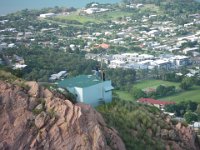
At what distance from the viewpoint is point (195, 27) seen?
4766cm

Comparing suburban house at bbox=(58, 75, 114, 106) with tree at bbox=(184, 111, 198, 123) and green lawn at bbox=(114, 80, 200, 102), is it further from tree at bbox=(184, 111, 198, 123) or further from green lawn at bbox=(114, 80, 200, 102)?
green lawn at bbox=(114, 80, 200, 102)

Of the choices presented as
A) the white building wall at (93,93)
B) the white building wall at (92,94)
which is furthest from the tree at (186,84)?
the white building wall at (92,94)

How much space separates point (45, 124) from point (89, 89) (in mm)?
3873

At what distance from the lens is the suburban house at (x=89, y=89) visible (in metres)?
12.4

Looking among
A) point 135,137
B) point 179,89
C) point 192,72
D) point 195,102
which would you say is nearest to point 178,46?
point 192,72

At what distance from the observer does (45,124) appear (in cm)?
880

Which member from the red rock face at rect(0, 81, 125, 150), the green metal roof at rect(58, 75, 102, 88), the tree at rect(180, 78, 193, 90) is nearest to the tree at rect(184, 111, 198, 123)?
the tree at rect(180, 78, 193, 90)

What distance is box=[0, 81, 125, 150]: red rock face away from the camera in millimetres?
8562

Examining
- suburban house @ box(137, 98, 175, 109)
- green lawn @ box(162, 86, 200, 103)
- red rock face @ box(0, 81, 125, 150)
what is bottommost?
green lawn @ box(162, 86, 200, 103)

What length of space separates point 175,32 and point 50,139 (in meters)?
38.4

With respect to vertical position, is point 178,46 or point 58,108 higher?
point 58,108

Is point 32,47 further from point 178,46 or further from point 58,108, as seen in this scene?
point 58,108

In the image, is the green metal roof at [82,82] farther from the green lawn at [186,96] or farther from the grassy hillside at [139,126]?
the green lawn at [186,96]

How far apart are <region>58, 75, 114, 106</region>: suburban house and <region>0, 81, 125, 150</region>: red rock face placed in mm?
3099
